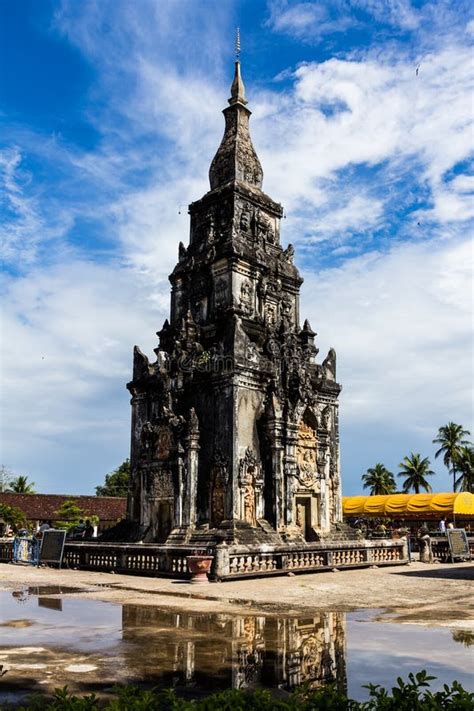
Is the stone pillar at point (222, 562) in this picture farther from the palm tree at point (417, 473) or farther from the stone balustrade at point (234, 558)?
the palm tree at point (417, 473)

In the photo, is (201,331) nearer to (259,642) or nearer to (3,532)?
(259,642)

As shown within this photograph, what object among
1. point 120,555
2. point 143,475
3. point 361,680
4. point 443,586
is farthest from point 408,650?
point 143,475

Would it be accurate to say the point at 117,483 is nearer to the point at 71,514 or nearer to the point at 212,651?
the point at 71,514

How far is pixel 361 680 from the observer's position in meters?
7.18

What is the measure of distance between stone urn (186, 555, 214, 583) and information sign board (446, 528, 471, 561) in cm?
1269

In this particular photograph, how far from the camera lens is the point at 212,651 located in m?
8.80

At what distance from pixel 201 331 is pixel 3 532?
29.4m

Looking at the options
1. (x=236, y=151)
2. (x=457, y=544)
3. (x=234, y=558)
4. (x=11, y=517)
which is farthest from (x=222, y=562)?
(x=11, y=517)

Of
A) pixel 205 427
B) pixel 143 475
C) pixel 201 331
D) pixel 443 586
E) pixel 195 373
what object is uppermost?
pixel 201 331

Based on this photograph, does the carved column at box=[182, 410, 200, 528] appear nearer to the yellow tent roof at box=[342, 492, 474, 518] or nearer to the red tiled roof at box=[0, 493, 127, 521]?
the yellow tent roof at box=[342, 492, 474, 518]

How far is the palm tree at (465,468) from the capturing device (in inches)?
2736

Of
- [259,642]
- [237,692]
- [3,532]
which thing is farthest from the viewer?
[3,532]

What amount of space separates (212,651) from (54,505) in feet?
165

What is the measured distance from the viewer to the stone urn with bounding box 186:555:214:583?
1859 cm
